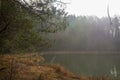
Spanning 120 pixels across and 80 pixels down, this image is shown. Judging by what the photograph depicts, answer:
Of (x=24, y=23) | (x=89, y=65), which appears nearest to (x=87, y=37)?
(x=89, y=65)

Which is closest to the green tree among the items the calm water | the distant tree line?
the calm water

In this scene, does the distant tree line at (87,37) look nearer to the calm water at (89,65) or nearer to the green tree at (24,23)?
the calm water at (89,65)

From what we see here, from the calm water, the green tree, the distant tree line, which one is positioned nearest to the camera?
the green tree

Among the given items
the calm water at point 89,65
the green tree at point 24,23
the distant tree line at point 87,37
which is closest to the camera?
the green tree at point 24,23

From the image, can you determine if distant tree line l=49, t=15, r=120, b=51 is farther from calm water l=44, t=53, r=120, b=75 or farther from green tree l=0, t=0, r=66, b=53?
green tree l=0, t=0, r=66, b=53

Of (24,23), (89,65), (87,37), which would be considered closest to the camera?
(24,23)

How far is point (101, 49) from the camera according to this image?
201 feet

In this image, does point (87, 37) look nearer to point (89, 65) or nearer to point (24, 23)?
point (89, 65)

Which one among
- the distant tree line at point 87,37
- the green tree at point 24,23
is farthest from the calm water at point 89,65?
the distant tree line at point 87,37

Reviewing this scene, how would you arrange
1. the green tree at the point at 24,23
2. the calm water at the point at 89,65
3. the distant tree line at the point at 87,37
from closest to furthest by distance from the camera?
the green tree at the point at 24,23
the calm water at the point at 89,65
the distant tree line at the point at 87,37

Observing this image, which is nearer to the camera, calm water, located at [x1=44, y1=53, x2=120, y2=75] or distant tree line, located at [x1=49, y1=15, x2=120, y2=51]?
calm water, located at [x1=44, y1=53, x2=120, y2=75]

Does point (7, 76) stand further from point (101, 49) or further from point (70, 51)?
point (101, 49)

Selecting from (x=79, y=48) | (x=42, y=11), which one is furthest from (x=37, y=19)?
(x=79, y=48)

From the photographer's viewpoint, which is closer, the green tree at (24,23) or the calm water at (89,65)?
the green tree at (24,23)
